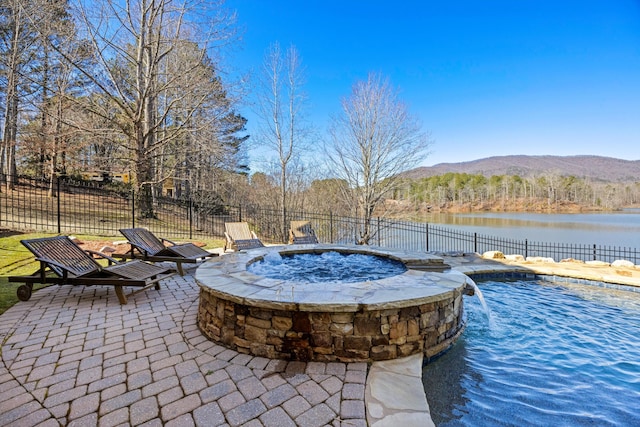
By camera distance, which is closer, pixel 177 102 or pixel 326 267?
pixel 326 267

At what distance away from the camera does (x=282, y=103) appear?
11773 millimetres

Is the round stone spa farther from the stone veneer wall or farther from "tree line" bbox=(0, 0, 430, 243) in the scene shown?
"tree line" bbox=(0, 0, 430, 243)

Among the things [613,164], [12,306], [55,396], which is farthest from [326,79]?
[613,164]

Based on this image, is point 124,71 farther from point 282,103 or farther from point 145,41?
point 282,103

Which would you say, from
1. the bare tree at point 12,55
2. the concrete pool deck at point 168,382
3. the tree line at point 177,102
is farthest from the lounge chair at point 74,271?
the bare tree at point 12,55

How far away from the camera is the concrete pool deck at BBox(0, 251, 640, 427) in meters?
1.61

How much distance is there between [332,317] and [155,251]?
14.0 ft

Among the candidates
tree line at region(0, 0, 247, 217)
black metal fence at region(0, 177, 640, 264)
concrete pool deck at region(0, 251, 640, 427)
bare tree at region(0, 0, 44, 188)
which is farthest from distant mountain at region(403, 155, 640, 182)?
concrete pool deck at region(0, 251, 640, 427)

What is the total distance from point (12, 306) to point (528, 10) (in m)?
12.9

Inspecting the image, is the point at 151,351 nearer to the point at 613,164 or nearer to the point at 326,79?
the point at 326,79

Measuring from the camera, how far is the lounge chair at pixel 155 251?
4.90 meters

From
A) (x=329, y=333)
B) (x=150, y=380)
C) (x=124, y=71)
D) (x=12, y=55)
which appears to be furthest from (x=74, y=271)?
(x=124, y=71)

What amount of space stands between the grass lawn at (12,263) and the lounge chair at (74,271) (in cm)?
28

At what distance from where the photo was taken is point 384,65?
1017cm
